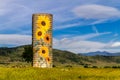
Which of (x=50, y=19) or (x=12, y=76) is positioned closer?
(x=12, y=76)

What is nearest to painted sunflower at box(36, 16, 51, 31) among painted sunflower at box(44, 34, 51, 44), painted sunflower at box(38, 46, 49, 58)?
painted sunflower at box(44, 34, 51, 44)

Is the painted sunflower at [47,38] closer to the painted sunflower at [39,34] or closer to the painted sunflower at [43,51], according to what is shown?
the painted sunflower at [39,34]

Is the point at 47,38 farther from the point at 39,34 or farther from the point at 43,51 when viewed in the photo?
the point at 43,51

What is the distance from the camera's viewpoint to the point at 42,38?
1684 inches

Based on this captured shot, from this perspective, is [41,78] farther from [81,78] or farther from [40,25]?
[40,25]

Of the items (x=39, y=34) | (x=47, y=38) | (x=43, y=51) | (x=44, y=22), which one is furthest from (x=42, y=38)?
(x=44, y=22)

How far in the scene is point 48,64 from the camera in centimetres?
4391

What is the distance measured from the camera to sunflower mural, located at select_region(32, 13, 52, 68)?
42616 mm

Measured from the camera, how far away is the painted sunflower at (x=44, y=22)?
42625 millimetres

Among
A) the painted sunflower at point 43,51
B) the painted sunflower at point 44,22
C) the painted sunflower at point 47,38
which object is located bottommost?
the painted sunflower at point 43,51

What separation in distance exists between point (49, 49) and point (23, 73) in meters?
12.2

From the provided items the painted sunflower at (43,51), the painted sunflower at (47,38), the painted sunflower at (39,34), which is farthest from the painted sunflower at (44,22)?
the painted sunflower at (43,51)

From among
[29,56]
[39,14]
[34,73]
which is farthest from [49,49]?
[29,56]

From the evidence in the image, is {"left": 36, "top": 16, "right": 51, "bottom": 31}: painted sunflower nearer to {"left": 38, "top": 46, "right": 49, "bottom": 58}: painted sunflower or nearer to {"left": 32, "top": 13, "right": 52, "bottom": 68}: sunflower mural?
{"left": 32, "top": 13, "right": 52, "bottom": 68}: sunflower mural
